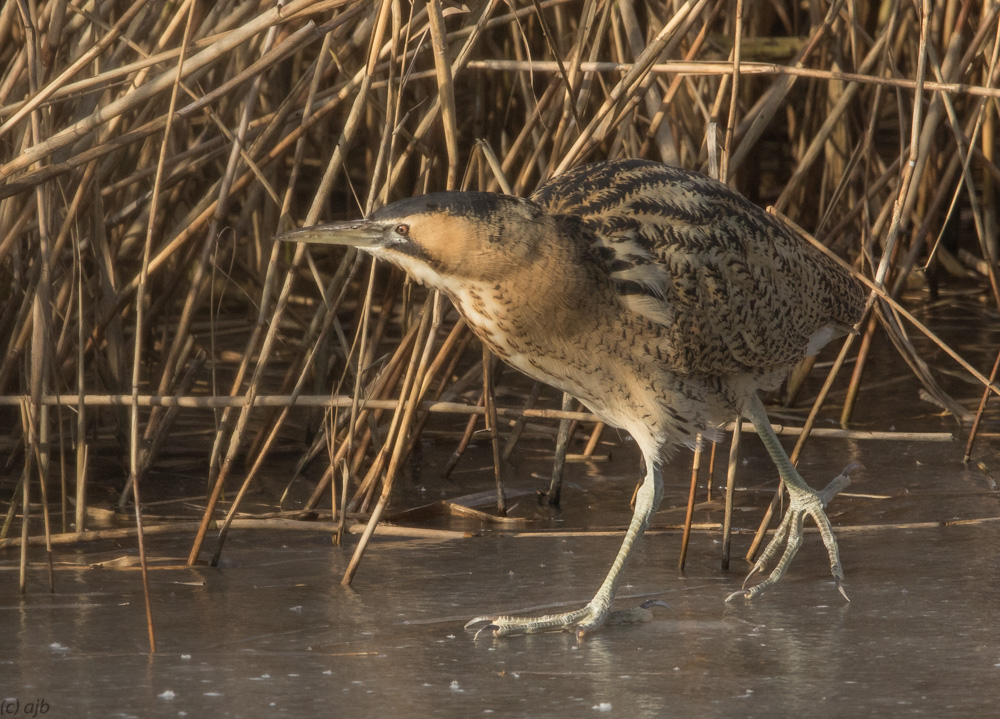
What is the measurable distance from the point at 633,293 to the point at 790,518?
69 centimetres

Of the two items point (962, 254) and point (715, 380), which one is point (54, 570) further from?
point (962, 254)

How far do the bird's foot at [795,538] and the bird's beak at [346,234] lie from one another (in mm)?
1056

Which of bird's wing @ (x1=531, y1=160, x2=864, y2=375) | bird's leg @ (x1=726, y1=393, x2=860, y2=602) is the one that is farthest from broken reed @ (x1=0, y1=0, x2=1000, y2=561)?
bird's leg @ (x1=726, y1=393, x2=860, y2=602)

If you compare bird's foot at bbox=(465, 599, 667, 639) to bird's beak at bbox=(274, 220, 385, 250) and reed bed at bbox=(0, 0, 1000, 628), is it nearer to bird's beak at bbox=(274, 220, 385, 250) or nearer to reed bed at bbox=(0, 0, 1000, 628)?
reed bed at bbox=(0, 0, 1000, 628)

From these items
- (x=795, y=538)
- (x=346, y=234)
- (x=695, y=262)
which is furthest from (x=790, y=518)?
(x=346, y=234)

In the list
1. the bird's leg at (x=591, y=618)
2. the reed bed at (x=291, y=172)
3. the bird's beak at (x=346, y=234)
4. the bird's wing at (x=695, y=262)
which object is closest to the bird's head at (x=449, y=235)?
the bird's beak at (x=346, y=234)

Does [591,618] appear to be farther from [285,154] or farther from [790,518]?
[285,154]

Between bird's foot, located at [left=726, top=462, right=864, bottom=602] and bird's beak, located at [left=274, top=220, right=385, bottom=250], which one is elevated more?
bird's beak, located at [left=274, top=220, right=385, bottom=250]

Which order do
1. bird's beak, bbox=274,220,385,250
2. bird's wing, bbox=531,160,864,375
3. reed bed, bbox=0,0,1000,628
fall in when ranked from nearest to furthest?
bird's beak, bbox=274,220,385,250, bird's wing, bbox=531,160,864,375, reed bed, bbox=0,0,1000,628

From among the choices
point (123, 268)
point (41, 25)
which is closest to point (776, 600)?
point (41, 25)

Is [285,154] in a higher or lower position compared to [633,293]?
higher

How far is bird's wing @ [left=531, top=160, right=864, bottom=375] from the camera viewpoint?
2.77 meters

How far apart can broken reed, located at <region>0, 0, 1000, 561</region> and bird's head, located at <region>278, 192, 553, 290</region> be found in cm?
33

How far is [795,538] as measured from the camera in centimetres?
298
